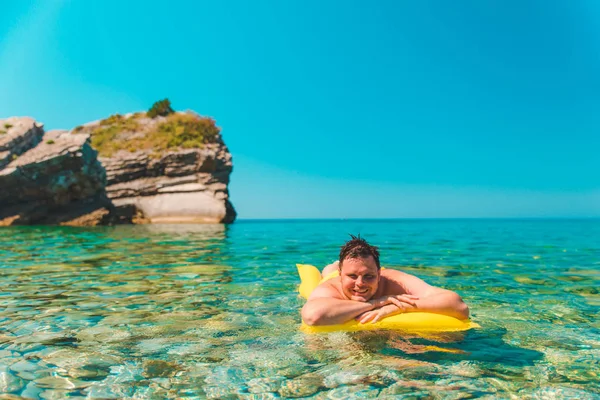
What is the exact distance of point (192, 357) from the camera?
4059mm

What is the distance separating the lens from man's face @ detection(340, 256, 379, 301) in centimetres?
491

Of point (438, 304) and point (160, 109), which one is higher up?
point (160, 109)

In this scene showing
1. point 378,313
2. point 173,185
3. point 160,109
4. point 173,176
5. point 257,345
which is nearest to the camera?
point 257,345

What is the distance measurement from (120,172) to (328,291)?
38637 millimetres

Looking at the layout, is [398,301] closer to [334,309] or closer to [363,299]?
[363,299]

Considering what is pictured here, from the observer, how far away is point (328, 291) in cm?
518

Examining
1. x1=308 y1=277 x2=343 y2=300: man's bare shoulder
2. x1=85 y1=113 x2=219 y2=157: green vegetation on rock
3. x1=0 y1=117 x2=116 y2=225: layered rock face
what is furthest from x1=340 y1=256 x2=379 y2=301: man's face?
x1=85 y1=113 x2=219 y2=157: green vegetation on rock

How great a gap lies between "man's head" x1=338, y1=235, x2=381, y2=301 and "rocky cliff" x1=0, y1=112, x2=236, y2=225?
102 feet

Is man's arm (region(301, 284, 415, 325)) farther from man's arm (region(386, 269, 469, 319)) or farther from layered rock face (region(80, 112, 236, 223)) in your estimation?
layered rock face (region(80, 112, 236, 223))

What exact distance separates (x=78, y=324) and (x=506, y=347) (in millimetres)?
4807

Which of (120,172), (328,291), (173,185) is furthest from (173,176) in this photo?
(328,291)

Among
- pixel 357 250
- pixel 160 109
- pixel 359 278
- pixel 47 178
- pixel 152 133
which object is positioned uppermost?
pixel 160 109

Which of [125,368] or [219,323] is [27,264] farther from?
[125,368]

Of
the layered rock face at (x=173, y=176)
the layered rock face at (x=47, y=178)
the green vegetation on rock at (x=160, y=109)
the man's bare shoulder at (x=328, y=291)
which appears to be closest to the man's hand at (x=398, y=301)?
the man's bare shoulder at (x=328, y=291)
